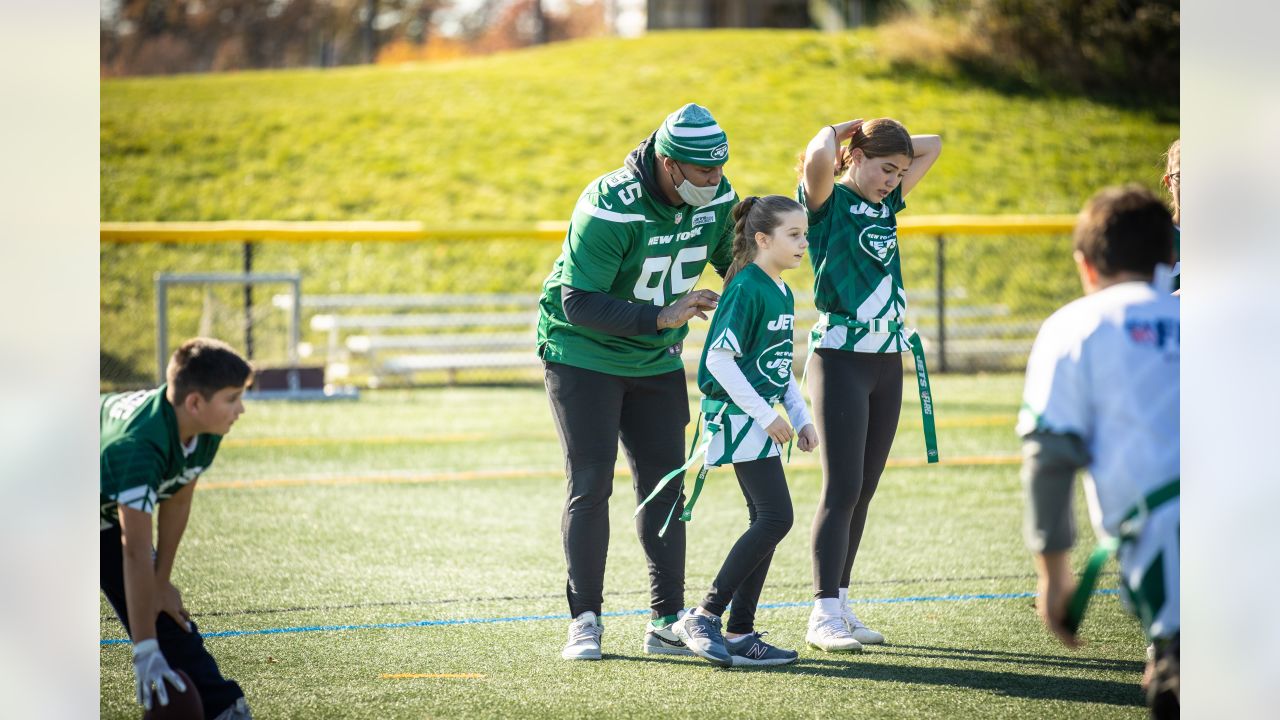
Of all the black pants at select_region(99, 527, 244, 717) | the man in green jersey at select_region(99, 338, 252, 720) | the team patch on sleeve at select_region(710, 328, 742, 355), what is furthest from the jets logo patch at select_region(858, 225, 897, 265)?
the black pants at select_region(99, 527, 244, 717)

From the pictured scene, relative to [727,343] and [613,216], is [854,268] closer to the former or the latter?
[727,343]

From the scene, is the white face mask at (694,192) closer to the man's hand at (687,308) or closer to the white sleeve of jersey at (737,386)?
the man's hand at (687,308)

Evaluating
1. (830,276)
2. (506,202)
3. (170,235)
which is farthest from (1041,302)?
(830,276)

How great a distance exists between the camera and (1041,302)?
50.4 ft

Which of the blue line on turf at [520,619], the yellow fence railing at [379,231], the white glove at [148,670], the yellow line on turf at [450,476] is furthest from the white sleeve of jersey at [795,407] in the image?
the yellow fence railing at [379,231]

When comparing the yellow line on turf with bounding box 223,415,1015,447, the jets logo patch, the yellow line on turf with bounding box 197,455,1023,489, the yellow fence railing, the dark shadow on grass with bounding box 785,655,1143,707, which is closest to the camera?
the dark shadow on grass with bounding box 785,655,1143,707

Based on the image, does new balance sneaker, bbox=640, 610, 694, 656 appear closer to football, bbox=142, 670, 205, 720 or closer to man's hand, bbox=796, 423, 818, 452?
man's hand, bbox=796, 423, 818, 452

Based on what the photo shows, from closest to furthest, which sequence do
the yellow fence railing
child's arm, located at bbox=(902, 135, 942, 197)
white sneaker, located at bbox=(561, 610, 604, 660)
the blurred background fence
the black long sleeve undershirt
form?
the black long sleeve undershirt < white sneaker, located at bbox=(561, 610, 604, 660) < child's arm, located at bbox=(902, 135, 942, 197) < the yellow fence railing < the blurred background fence

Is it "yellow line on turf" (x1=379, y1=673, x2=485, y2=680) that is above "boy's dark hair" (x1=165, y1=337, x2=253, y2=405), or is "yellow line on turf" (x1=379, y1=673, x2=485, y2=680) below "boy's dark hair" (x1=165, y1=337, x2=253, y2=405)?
below

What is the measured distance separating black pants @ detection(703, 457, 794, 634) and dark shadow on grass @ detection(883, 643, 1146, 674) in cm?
54

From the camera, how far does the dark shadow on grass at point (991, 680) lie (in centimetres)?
346

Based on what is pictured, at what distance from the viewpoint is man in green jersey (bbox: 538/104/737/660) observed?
3688 mm

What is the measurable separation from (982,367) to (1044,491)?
10.3 meters
